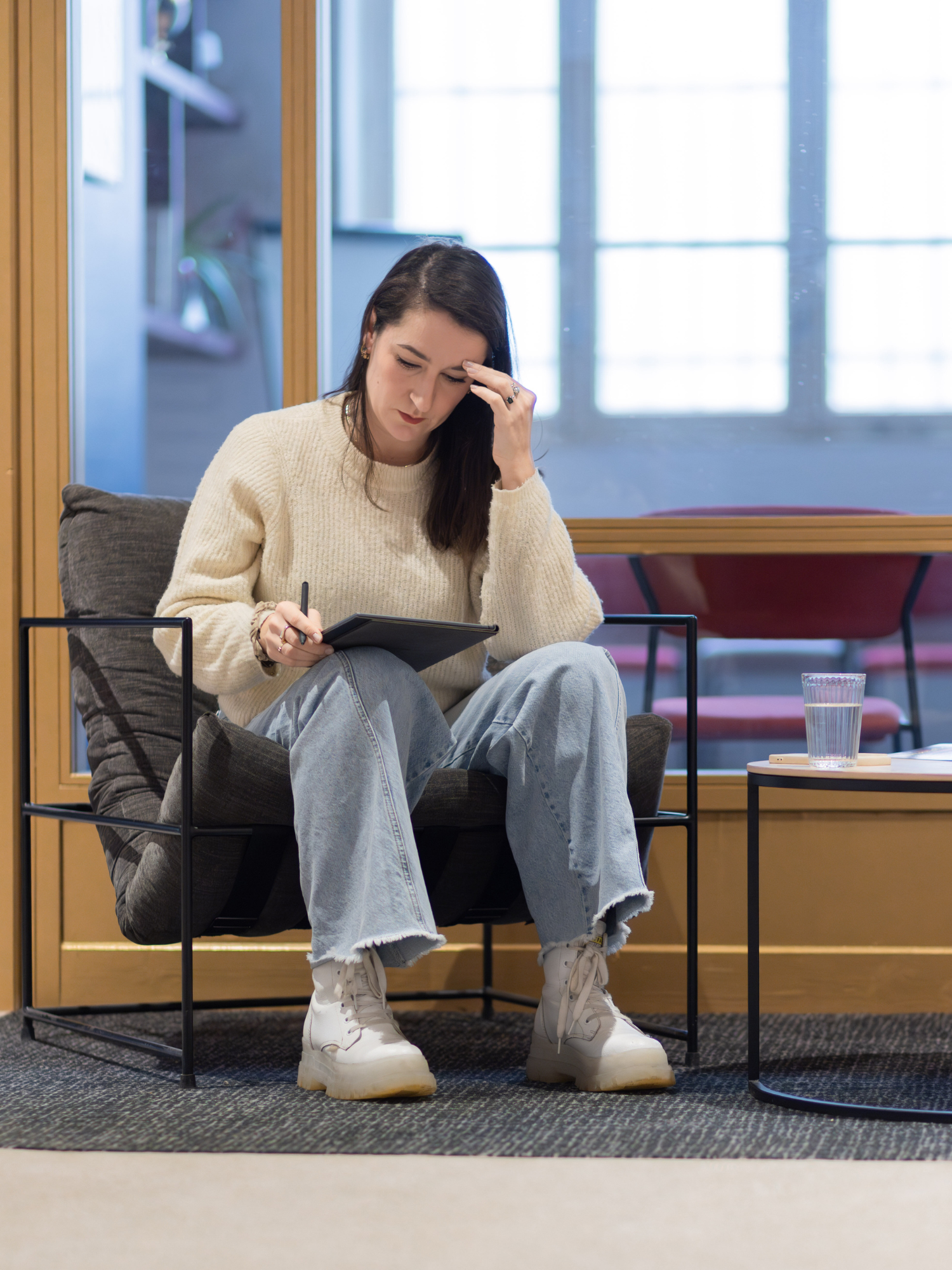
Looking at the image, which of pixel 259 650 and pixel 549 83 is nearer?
pixel 259 650

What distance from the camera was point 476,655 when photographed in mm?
1946

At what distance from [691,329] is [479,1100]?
1444 mm

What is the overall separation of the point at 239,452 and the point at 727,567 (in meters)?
0.92

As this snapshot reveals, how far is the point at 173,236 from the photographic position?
2.48 metres

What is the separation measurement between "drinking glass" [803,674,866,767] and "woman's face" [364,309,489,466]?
2.03 ft

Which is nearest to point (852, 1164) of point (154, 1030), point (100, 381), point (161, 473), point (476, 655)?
point (476, 655)

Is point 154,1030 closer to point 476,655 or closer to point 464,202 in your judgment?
point 476,655

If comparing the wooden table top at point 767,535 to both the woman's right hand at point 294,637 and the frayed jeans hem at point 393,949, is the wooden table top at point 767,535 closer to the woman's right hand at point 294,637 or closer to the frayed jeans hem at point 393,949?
the woman's right hand at point 294,637

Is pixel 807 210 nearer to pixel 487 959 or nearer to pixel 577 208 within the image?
pixel 577 208

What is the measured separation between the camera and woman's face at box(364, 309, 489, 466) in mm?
1820

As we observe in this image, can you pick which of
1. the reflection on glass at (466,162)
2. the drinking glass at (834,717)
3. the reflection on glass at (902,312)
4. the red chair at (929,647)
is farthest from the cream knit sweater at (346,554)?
the reflection on glass at (902,312)

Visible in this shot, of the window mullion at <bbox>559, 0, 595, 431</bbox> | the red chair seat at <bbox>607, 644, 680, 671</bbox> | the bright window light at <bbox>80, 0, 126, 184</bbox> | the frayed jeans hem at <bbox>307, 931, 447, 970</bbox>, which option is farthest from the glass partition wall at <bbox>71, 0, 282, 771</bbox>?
the frayed jeans hem at <bbox>307, 931, 447, 970</bbox>

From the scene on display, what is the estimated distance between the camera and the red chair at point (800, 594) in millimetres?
2377

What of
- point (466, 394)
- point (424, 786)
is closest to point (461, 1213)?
point (424, 786)
